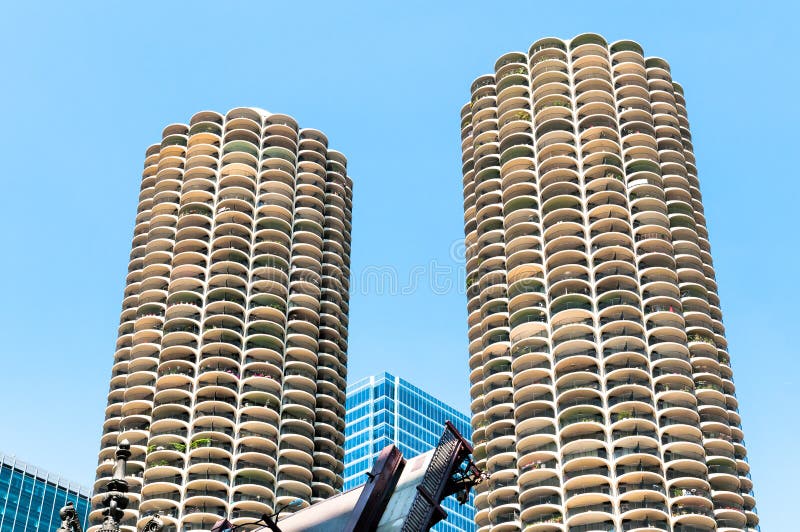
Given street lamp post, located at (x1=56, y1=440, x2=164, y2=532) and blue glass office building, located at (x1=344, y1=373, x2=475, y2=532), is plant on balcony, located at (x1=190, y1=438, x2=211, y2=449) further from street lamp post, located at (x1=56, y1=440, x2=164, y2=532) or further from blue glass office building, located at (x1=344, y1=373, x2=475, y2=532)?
street lamp post, located at (x1=56, y1=440, x2=164, y2=532)

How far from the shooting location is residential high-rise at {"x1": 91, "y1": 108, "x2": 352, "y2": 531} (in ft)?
373

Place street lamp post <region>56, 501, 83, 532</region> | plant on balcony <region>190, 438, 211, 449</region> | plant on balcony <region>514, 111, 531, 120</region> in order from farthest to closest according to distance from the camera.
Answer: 1. plant on balcony <region>514, 111, 531, 120</region>
2. plant on balcony <region>190, 438, 211, 449</region>
3. street lamp post <region>56, 501, 83, 532</region>

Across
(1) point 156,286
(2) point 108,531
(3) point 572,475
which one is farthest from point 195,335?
(2) point 108,531

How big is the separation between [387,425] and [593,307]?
73407 millimetres

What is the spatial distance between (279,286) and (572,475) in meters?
43.3

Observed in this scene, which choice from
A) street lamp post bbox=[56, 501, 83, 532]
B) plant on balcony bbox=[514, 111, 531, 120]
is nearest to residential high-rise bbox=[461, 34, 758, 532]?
plant on balcony bbox=[514, 111, 531, 120]

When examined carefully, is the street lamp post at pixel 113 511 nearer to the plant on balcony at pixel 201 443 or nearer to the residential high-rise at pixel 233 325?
the residential high-rise at pixel 233 325

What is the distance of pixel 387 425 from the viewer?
181625 mm

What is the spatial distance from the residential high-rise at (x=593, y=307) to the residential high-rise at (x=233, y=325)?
59.0 ft

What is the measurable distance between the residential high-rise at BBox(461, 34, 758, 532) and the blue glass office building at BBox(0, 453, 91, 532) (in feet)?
262

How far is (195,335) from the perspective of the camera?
407 ft

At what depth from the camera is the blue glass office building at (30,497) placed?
168000 millimetres

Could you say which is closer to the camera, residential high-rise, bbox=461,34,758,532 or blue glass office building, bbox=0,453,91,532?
residential high-rise, bbox=461,34,758,532

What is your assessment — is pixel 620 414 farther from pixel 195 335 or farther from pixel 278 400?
pixel 195 335
